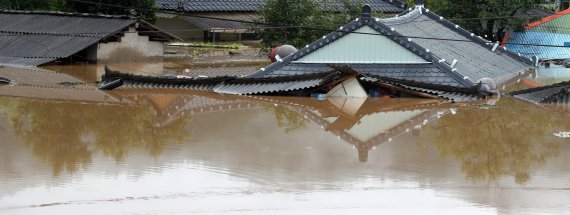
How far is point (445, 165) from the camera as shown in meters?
14.0

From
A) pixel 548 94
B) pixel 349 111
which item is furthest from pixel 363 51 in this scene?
pixel 548 94

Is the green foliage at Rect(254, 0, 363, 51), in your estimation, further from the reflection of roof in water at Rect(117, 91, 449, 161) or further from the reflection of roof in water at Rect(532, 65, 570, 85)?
the reflection of roof in water at Rect(117, 91, 449, 161)

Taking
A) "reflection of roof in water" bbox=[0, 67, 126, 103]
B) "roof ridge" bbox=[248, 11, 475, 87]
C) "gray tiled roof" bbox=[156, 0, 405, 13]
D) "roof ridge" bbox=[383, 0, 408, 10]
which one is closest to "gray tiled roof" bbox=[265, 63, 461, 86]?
"roof ridge" bbox=[248, 11, 475, 87]

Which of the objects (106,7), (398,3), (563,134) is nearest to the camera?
(563,134)

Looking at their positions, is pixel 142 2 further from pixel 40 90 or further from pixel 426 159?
pixel 426 159

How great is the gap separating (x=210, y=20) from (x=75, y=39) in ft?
26.3

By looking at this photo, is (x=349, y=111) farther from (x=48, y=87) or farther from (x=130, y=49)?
(x=130, y=49)

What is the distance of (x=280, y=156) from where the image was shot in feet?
47.2

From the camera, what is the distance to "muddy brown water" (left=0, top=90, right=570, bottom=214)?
11.4 m

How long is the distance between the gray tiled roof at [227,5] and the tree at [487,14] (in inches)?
182

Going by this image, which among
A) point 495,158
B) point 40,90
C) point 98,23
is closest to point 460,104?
point 495,158

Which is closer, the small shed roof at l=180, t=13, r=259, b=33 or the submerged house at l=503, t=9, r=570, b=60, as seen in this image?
the submerged house at l=503, t=9, r=570, b=60

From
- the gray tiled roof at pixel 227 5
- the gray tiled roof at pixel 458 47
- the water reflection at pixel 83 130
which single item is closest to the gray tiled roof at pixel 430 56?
the gray tiled roof at pixel 458 47

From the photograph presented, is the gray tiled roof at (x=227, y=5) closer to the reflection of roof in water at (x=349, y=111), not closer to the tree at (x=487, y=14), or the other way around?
the tree at (x=487, y=14)
